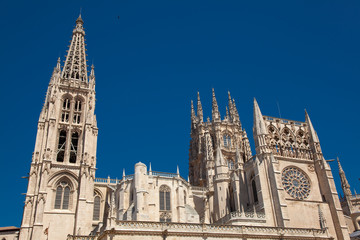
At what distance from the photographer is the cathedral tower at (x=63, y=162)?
3878cm

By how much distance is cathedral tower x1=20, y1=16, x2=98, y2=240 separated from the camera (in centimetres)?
3878

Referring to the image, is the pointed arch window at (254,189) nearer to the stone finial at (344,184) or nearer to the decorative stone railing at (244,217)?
the decorative stone railing at (244,217)

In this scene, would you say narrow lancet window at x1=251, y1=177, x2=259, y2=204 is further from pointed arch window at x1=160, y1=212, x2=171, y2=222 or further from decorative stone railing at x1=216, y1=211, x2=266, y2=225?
pointed arch window at x1=160, y1=212, x2=171, y2=222

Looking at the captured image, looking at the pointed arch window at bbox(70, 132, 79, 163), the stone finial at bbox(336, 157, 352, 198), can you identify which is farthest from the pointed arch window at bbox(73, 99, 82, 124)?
the stone finial at bbox(336, 157, 352, 198)

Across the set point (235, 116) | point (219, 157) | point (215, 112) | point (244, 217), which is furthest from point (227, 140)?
point (244, 217)

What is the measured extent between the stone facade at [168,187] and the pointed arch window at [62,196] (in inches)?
4.5

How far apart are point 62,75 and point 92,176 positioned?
17.3 metres

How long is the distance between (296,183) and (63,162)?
2793 cm

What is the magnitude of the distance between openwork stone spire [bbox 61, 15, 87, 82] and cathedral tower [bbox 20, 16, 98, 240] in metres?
0.18

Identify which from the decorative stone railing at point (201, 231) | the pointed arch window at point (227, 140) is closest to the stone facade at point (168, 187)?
the decorative stone railing at point (201, 231)

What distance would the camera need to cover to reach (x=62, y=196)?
1629 inches

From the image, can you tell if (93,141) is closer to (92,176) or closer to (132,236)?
(92,176)

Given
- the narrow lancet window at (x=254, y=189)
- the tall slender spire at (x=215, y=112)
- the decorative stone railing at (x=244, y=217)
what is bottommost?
the decorative stone railing at (x=244, y=217)

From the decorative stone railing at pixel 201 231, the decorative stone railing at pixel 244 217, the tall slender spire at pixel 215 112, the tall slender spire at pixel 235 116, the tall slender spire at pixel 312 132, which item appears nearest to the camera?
the decorative stone railing at pixel 201 231
